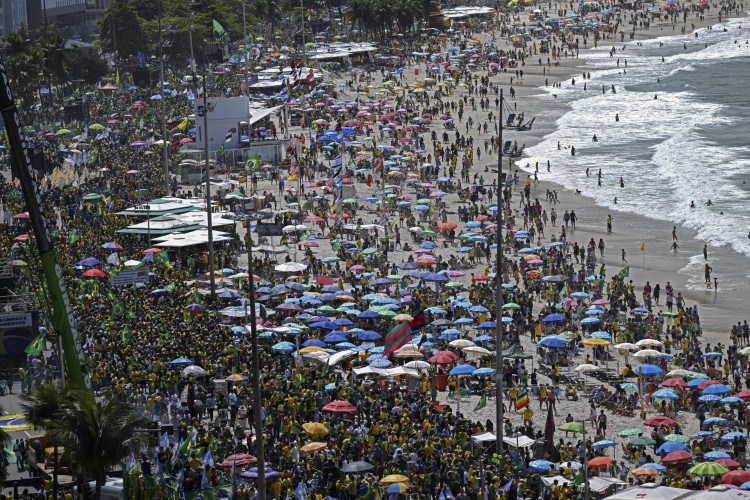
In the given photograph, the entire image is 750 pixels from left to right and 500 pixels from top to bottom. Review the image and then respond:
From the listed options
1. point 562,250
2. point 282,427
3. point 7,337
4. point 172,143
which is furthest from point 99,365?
point 172,143

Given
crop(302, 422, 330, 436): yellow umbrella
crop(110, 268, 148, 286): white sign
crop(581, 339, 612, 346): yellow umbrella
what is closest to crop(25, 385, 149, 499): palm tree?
crop(302, 422, 330, 436): yellow umbrella

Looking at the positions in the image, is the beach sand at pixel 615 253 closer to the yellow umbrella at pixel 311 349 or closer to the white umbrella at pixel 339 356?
the white umbrella at pixel 339 356

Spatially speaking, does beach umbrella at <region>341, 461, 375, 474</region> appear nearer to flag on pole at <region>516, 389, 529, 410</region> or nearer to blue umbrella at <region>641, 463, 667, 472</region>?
blue umbrella at <region>641, 463, 667, 472</region>

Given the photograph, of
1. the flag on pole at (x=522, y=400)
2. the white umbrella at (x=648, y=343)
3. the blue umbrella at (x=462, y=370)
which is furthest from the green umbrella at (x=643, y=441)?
the white umbrella at (x=648, y=343)

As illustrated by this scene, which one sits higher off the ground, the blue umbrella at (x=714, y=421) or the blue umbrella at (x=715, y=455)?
the blue umbrella at (x=715, y=455)

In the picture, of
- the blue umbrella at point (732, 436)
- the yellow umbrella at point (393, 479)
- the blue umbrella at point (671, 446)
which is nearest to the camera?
the yellow umbrella at point (393, 479)

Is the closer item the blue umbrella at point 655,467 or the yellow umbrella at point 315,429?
the blue umbrella at point 655,467
